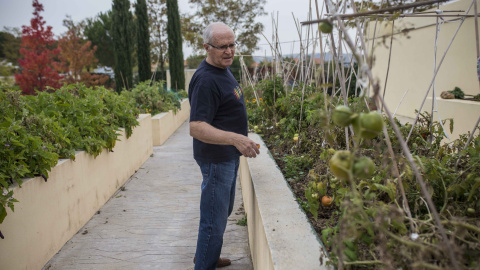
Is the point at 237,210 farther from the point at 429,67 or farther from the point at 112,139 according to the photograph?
the point at 429,67

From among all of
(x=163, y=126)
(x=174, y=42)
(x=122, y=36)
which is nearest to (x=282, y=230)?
(x=163, y=126)

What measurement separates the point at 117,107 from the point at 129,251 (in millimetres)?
2335

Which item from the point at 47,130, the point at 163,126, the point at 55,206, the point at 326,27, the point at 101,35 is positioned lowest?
the point at 163,126

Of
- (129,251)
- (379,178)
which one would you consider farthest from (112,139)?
(379,178)

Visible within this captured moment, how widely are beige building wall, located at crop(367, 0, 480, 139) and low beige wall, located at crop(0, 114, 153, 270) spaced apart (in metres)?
3.65

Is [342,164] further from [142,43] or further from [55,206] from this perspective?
[142,43]

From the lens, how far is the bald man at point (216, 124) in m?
2.21

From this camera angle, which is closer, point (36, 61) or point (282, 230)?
point (282, 230)

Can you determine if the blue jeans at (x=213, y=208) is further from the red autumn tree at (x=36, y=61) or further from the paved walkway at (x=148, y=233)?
the red autumn tree at (x=36, y=61)

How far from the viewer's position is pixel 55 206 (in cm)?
289

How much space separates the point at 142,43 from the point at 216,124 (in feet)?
39.9

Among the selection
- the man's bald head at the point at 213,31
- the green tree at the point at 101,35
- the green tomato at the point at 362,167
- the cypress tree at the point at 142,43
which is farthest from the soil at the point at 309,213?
the green tree at the point at 101,35

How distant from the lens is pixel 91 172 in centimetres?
368

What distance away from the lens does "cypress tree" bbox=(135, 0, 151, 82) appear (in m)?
13.4
